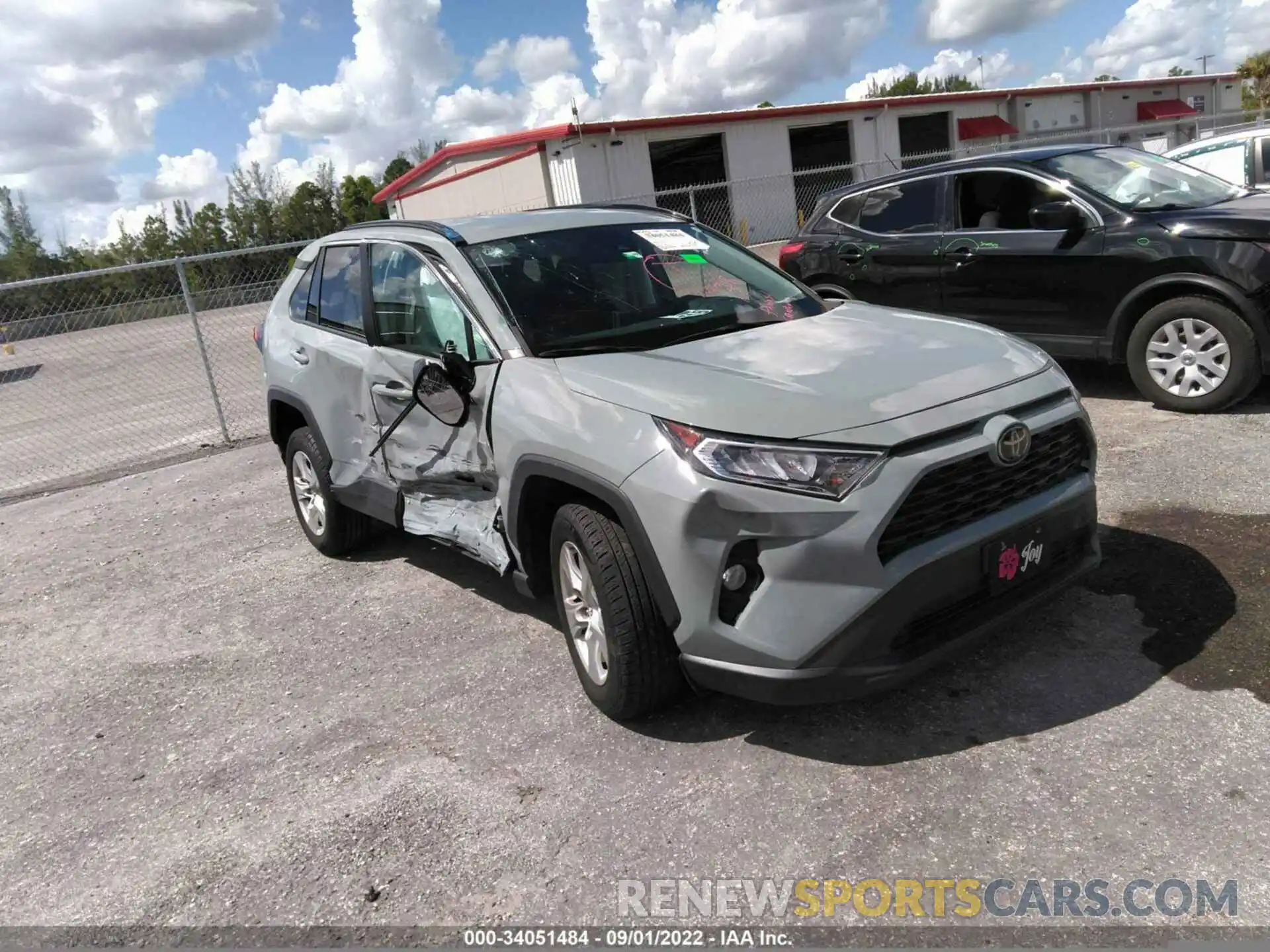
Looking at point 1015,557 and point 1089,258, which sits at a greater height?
point 1089,258

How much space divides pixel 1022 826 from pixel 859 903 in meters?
0.54

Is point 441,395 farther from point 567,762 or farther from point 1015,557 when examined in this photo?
point 1015,557

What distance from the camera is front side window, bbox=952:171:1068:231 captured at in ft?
21.8

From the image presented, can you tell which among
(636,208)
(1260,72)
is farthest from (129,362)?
(1260,72)

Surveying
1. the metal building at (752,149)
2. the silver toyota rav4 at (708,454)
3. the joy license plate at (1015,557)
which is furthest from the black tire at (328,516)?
the metal building at (752,149)

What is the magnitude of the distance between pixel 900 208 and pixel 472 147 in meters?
27.2

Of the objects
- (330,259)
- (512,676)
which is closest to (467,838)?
(512,676)

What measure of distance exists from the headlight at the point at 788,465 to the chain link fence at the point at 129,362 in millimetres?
6652

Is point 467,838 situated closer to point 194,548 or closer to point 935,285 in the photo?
point 194,548

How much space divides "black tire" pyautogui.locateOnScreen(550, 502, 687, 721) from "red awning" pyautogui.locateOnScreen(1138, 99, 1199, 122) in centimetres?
4818

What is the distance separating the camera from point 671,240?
14.5 feet

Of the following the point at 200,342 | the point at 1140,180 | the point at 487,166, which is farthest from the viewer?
the point at 487,166

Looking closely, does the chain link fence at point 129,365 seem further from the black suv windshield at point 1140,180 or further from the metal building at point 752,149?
the metal building at point 752,149

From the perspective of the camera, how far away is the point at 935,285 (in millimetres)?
7156
